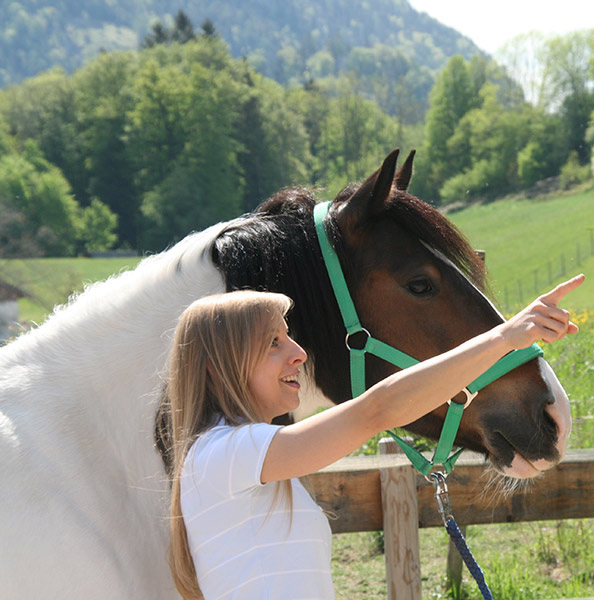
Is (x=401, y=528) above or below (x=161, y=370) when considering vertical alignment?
below

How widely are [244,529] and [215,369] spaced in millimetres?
365

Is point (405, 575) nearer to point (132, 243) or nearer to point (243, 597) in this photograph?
point (243, 597)

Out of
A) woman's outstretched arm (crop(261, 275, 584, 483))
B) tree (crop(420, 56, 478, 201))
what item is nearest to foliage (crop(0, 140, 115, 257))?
tree (crop(420, 56, 478, 201))

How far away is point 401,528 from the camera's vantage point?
3.12 m

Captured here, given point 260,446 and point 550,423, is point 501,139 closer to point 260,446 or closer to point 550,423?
point 550,423

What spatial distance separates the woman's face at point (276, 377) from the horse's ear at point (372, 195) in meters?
0.74

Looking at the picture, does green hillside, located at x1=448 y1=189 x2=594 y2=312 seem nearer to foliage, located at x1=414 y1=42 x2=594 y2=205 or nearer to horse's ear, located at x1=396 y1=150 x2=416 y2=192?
foliage, located at x1=414 y1=42 x2=594 y2=205

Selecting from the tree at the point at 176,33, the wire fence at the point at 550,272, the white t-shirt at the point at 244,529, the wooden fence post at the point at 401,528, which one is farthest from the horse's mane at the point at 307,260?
the tree at the point at 176,33

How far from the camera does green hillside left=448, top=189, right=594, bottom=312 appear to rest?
32.9 metres

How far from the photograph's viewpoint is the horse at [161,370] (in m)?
1.86

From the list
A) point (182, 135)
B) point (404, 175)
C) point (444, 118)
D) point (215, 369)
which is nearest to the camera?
point (215, 369)

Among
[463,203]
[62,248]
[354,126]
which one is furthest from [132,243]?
[463,203]

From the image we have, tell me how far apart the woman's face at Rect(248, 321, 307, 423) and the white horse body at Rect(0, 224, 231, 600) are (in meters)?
0.48

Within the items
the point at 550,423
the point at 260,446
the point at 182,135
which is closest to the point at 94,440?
the point at 260,446
